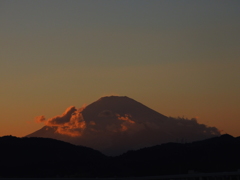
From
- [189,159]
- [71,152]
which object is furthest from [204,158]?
[71,152]

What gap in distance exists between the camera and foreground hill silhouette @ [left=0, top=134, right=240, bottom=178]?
5108 inches

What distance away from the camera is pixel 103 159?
158m

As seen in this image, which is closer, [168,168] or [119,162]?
[168,168]

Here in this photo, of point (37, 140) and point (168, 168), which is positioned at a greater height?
point (37, 140)

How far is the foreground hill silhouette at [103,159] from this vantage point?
426 feet

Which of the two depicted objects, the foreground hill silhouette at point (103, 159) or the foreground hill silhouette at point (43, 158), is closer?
the foreground hill silhouette at point (103, 159)

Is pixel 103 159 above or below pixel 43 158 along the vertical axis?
below

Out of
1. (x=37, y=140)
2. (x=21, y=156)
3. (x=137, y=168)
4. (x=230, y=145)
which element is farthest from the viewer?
(x=37, y=140)

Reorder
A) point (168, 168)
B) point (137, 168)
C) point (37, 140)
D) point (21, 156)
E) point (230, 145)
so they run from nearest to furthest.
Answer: point (168, 168) < point (137, 168) < point (21, 156) < point (230, 145) < point (37, 140)

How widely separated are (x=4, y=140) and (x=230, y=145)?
72154 mm

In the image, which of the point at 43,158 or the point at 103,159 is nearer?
the point at 43,158

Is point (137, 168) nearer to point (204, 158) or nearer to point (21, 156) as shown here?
point (204, 158)

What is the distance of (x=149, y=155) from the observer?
571 feet

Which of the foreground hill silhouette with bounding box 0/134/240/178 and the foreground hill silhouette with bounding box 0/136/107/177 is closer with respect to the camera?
the foreground hill silhouette with bounding box 0/134/240/178
